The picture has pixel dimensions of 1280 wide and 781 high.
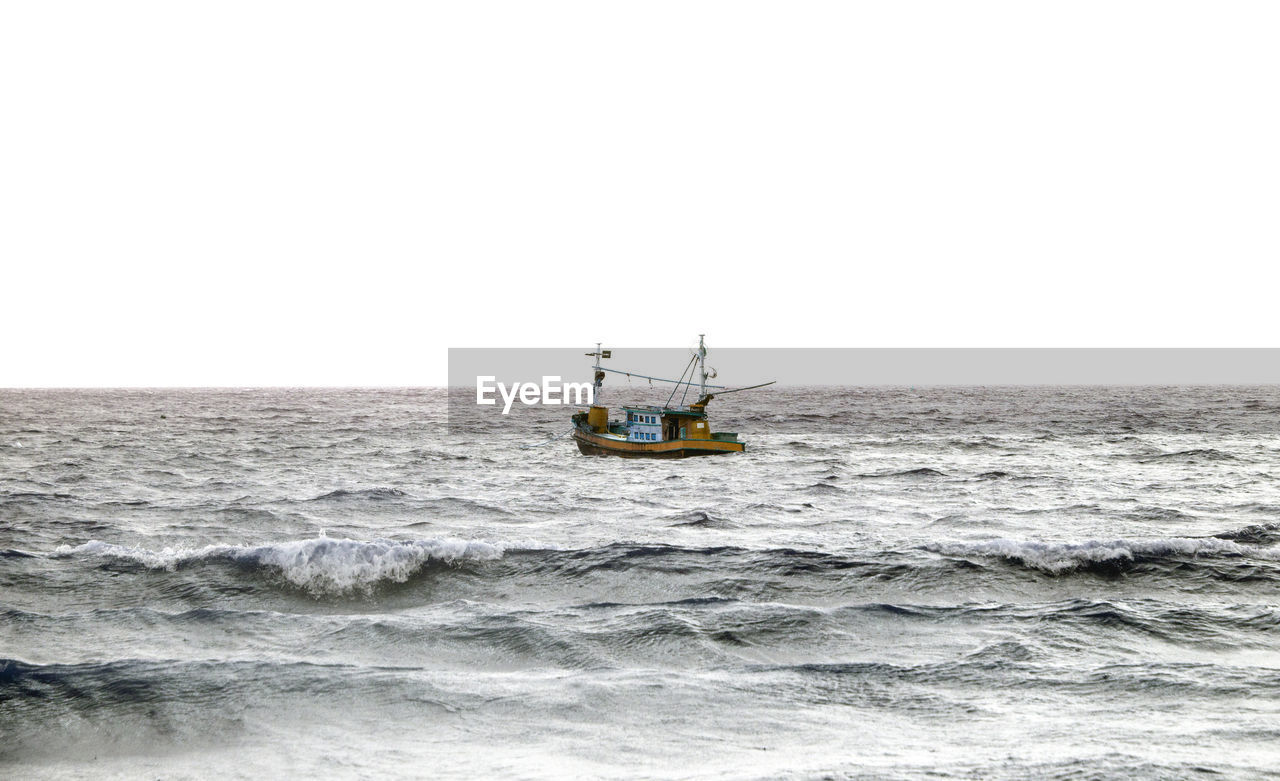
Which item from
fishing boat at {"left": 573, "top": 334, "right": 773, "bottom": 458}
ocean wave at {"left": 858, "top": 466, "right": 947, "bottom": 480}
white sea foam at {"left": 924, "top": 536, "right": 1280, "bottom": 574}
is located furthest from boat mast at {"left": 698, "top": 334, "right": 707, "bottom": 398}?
white sea foam at {"left": 924, "top": 536, "right": 1280, "bottom": 574}

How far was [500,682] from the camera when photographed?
9359mm

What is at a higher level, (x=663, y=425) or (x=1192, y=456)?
(x=663, y=425)

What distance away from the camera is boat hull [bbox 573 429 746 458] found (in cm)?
4178

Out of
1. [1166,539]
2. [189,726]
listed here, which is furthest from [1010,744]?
[1166,539]

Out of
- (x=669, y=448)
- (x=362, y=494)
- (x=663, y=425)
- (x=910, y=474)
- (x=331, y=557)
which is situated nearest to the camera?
(x=331, y=557)

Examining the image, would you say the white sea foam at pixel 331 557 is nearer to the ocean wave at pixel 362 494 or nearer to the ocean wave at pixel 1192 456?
the ocean wave at pixel 362 494

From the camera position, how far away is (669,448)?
41.9 m

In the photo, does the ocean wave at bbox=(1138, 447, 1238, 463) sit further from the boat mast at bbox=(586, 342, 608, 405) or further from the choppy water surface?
the boat mast at bbox=(586, 342, 608, 405)

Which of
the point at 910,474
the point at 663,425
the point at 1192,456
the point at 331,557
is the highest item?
the point at 663,425

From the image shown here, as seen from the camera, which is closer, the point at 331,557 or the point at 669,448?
the point at 331,557

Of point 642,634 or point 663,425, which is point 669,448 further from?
point 642,634

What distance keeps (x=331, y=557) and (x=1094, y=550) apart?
13.0 m

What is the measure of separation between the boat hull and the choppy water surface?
15.6 meters

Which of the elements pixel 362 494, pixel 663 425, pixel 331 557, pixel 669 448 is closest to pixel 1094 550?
pixel 331 557
